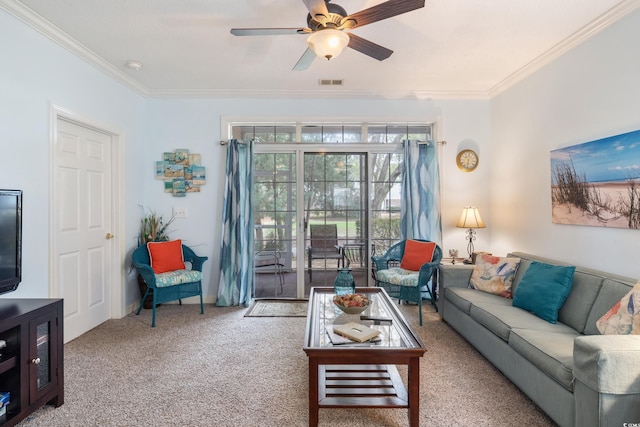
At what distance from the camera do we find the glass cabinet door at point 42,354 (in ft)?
6.13

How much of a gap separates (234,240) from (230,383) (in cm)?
201

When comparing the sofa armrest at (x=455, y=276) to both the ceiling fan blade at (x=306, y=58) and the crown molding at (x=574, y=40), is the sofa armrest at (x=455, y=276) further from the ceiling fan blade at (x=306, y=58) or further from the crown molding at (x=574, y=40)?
the ceiling fan blade at (x=306, y=58)

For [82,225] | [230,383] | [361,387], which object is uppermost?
[82,225]

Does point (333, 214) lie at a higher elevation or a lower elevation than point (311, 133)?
lower

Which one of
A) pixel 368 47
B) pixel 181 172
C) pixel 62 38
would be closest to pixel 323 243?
pixel 181 172

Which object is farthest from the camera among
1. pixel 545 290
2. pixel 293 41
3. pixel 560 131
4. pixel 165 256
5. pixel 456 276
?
pixel 165 256

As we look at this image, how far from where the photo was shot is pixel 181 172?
4.16 metres

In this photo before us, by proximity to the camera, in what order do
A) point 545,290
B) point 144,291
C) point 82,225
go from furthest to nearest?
point 144,291 → point 82,225 → point 545,290

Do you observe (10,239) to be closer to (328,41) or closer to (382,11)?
(328,41)

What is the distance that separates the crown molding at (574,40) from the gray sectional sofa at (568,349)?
6.25 feet

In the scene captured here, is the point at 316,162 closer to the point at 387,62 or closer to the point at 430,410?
the point at 387,62

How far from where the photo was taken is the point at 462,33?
2.72 meters

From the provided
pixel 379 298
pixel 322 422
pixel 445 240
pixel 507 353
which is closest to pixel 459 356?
pixel 507 353

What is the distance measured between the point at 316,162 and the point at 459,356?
2.75m
